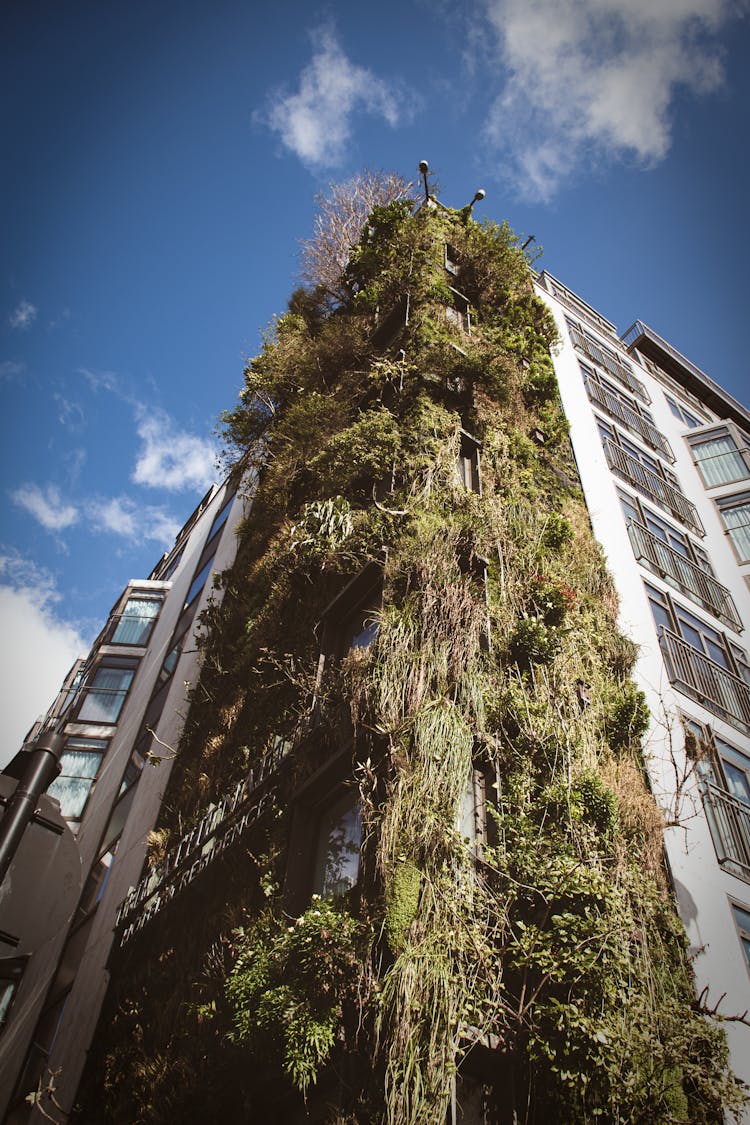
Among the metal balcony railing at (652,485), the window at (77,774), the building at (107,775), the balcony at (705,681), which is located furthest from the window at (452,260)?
the window at (77,774)

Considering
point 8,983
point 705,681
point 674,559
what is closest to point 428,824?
point 705,681

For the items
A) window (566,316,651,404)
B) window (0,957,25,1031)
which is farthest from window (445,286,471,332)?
window (0,957,25,1031)

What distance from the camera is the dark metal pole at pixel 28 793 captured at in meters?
3.34

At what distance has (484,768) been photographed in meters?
7.91

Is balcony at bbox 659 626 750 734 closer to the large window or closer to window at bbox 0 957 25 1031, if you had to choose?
the large window

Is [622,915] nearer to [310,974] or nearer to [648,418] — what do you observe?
[310,974]

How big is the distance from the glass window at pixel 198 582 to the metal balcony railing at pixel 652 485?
32.1ft

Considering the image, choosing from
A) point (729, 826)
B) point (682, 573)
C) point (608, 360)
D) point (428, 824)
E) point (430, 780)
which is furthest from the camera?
point (608, 360)

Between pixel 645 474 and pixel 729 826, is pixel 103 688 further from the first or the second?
pixel 729 826

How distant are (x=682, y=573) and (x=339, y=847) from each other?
9.12 m

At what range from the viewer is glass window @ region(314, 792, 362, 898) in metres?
7.76

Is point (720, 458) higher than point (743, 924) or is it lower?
higher

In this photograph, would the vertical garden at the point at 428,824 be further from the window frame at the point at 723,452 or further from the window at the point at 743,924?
the window frame at the point at 723,452

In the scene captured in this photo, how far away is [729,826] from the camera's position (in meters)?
9.75
